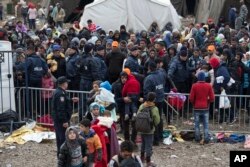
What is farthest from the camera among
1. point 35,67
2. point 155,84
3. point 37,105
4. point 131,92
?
point 37,105

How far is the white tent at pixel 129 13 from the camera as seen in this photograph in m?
25.9

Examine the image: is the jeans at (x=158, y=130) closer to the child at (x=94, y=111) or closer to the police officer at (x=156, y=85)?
the police officer at (x=156, y=85)

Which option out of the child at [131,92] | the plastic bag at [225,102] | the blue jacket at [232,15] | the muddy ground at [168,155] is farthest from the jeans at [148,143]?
the blue jacket at [232,15]

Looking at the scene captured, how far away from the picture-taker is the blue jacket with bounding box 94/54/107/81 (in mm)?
13928

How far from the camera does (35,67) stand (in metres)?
14.2

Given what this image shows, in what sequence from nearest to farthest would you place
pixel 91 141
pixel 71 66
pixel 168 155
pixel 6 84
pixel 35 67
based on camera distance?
pixel 91 141 → pixel 168 155 → pixel 6 84 → pixel 35 67 → pixel 71 66

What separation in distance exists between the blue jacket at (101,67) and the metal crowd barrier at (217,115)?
5.25ft

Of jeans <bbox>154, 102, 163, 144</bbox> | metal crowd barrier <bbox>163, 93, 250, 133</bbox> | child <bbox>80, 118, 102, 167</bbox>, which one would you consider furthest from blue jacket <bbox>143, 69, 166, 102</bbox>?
child <bbox>80, 118, 102, 167</bbox>

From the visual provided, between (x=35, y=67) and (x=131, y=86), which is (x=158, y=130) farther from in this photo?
(x=35, y=67)

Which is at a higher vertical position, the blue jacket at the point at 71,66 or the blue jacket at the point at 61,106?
the blue jacket at the point at 71,66

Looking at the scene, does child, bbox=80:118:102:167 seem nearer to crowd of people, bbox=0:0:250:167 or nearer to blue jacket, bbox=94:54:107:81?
crowd of people, bbox=0:0:250:167

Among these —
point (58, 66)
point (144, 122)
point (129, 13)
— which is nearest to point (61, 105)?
point (144, 122)

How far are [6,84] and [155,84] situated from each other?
11.4 feet

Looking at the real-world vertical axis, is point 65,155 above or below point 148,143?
above
